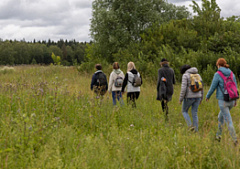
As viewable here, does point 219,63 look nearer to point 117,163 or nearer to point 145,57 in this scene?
point 117,163

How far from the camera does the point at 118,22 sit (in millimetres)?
23641

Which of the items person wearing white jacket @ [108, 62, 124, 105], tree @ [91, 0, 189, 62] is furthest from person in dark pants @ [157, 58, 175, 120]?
tree @ [91, 0, 189, 62]

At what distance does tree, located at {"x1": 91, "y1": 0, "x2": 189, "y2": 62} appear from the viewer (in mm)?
23219

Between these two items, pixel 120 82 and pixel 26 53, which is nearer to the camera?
pixel 120 82

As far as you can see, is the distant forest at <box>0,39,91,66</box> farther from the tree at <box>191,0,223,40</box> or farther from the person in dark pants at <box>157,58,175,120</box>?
the person in dark pants at <box>157,58,175,120</box>

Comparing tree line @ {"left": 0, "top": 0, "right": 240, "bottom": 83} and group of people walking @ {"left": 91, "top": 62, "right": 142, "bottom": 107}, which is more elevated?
tree line @ {"left": 0, "top": 0, "right": 240, "bottom": 83}

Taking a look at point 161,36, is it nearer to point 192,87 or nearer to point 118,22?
point 118,22

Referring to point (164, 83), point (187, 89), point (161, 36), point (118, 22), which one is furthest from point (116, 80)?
point (118, 22)

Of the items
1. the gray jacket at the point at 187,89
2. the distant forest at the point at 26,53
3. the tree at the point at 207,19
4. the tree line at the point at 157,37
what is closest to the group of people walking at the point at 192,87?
the gray jacket at the point at 187,89

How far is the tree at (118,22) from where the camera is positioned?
23.2 meters

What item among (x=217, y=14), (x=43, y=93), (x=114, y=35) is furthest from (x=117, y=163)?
(x=114, y=35)

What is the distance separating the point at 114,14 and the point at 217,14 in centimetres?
914

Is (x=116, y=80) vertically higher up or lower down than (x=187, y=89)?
higher up

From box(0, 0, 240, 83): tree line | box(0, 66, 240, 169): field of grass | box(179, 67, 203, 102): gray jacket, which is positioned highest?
box(0, 0, 240, 83): tree line
